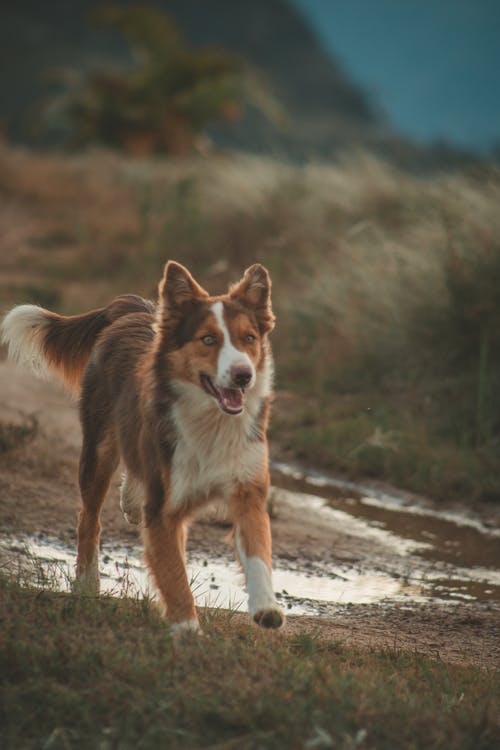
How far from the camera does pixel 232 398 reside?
4.97 meters

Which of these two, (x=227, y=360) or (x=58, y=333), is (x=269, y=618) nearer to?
(x=227, y=360)

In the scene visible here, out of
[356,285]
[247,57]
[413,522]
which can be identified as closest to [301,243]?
[356,285]

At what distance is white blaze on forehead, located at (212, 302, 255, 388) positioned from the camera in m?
4.83

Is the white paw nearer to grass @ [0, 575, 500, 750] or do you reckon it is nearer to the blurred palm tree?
grass @ [0, 575, 500, 750]

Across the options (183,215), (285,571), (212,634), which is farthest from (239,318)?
(183,215)

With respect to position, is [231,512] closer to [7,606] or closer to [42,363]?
[7,606]

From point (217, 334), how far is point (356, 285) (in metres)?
6.73

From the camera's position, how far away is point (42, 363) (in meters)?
6.55

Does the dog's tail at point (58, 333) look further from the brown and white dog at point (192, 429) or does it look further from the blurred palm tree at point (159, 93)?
the blurred palm tree at point (159, 93)

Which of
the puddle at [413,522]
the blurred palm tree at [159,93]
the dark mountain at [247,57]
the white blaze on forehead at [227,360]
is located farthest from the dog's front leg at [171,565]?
the dark mountain at [247,57]

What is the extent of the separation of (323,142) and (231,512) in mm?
73459

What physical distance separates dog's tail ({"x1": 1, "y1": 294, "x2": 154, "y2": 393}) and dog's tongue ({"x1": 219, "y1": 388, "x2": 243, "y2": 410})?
1.54m

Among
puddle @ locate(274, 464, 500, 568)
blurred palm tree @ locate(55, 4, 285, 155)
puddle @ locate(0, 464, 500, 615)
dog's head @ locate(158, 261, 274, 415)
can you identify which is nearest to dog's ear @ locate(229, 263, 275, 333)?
dog's head @ locate(158, 261, 274, 415)

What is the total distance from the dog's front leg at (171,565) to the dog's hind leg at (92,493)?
0.82 meters
